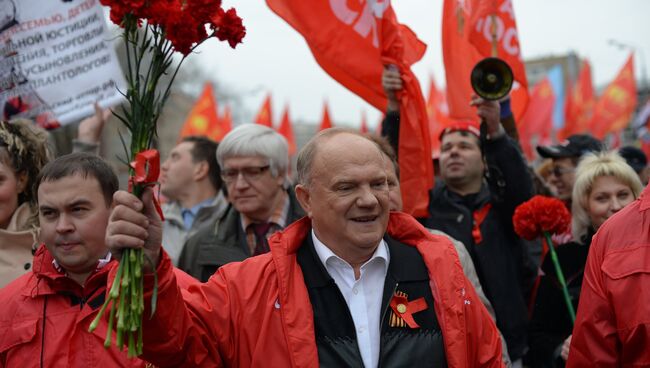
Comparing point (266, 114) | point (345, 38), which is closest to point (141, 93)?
point (345, 38)

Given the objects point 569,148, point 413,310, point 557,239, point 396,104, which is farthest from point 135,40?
point 569,148

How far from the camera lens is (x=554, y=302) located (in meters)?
4.24

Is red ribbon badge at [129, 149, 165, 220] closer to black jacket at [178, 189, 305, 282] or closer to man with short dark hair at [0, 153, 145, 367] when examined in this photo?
man with short dark hair at [0, 153, 145, 367]

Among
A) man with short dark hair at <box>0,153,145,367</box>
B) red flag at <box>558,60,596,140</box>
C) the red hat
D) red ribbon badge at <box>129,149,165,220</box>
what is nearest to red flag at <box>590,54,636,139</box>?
red flag at <box>558,60,596,140</box>

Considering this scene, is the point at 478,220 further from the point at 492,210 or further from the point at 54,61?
the point at 54,61

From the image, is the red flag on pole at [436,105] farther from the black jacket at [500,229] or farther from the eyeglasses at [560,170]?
the black jacket at [500,229]

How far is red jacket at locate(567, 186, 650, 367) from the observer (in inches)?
102

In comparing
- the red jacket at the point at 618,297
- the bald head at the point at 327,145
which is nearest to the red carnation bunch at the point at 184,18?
the bald head at the point at 327,145

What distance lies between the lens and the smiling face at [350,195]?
8.87ft

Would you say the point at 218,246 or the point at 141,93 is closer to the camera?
the point at 141,93

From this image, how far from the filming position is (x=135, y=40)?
220cm

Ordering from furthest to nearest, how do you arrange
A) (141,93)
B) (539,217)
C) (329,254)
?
(539,217), (329,254), (141,93)

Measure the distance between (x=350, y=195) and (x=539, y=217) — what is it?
1632 mm

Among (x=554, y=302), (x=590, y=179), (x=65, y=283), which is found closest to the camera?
(x=65, y=283)
